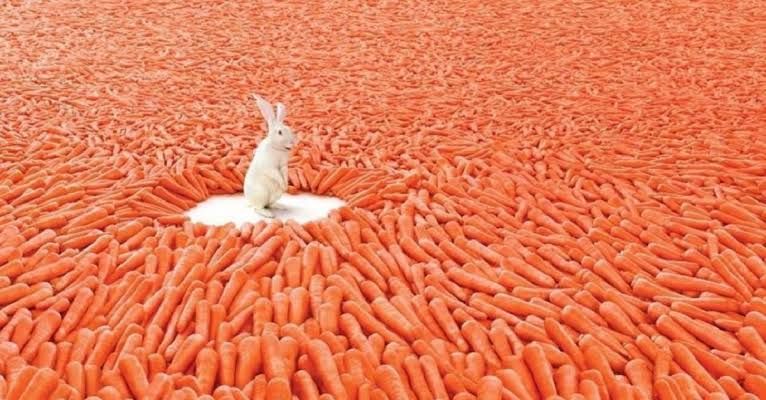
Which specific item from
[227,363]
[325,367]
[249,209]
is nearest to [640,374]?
[325,367]

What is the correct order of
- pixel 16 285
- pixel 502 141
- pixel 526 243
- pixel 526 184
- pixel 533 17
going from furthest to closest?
pixel 533 17 → pixel 502 141 → pixel 526 184 → pixel 526 243 → pixel 16 285

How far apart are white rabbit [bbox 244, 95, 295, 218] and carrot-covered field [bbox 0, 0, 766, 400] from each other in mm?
118

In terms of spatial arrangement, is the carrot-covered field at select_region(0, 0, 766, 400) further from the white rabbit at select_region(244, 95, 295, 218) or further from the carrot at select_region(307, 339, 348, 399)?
the white rabbit at select_region(244, 95, 295, 218)

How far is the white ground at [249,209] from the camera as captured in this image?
7.05 feet

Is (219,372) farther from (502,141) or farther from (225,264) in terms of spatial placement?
(502,141)

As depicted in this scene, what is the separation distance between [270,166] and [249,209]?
18cm

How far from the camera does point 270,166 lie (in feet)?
6.92

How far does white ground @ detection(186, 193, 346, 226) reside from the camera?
2.15m

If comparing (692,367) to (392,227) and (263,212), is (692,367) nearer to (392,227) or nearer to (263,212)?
(392,227)

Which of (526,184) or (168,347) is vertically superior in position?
(526,184)

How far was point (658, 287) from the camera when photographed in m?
1.74

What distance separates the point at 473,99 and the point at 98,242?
1.83 m

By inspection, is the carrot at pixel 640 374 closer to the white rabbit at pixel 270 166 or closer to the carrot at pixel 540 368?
the carrot at pixel 540 368

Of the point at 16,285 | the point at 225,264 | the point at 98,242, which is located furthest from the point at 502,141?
the point at 16,285
